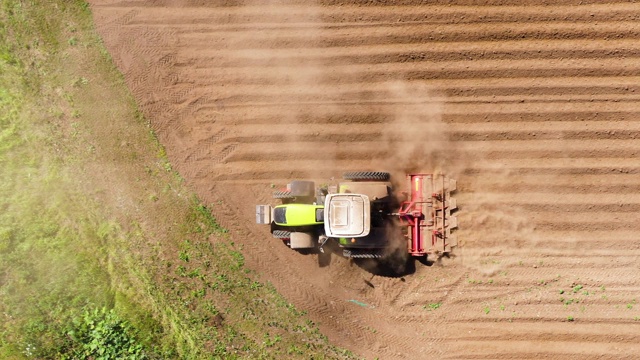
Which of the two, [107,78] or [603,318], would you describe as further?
[107,78]

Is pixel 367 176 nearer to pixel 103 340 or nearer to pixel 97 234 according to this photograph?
pixel 97 234

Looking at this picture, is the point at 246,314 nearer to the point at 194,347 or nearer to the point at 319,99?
the point at 194,347

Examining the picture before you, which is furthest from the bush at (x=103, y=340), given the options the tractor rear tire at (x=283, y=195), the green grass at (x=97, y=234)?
the tractor rear tire at (x=283, y=195)

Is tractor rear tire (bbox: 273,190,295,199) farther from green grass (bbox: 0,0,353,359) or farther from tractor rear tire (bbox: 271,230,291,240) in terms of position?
green grass (bbox: 0,0,353,359)

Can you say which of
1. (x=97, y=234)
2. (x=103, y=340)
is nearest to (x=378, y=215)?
(x=97, y=234)

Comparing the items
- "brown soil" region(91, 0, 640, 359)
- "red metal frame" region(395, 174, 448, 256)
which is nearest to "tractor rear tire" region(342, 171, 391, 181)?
"brown soil" region(91, 0, 640, 359)

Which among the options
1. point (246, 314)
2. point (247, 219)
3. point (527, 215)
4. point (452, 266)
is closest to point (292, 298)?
point (246, 314)
